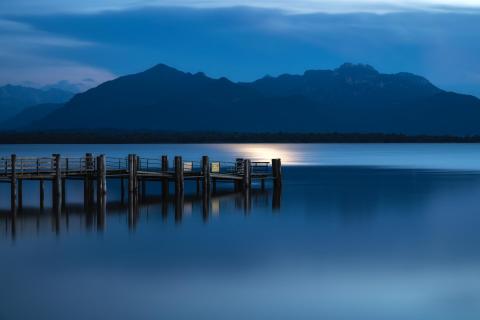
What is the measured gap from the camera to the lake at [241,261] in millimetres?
22328

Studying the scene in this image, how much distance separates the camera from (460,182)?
240 ft

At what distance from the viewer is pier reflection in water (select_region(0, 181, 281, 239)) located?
3734 cm

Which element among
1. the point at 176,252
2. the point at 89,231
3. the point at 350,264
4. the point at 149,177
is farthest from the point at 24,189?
the point at 350,264

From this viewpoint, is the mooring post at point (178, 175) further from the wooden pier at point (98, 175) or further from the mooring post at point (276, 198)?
the mooring post at point (276, 198)

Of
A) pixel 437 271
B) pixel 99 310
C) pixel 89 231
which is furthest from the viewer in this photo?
pixel 89 231

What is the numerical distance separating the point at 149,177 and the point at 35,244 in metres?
19.8

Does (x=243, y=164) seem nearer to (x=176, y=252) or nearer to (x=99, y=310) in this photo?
(x=176, y=252)

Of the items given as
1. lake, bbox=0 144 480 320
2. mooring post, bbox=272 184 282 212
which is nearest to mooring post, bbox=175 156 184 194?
lake, bbox=0 144 480 320

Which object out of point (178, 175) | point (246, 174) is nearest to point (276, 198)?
point (246, 174)

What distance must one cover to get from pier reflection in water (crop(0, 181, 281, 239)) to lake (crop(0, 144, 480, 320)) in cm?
16

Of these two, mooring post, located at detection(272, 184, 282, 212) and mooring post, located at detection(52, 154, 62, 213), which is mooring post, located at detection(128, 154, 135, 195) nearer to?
mooring post, located at detection(52, 154, 62, 213)

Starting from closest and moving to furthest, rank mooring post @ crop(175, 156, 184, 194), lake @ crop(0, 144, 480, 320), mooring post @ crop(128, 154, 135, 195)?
lake @ crop(0, 144, 480, 320), mooring post @ crop(128, 154, 135, 195), mooring post @ crop(175, 156, 184, 194)

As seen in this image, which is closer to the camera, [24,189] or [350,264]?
[350,264]

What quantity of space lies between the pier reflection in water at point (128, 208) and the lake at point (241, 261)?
155 millimetres
